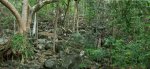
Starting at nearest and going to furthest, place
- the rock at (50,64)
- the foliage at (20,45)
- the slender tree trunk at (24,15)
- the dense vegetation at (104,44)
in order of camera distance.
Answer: the dense vegetation at (104,44), the foliage at (20,45), the slender tree trunk at (24,15), the rock at (50,64)

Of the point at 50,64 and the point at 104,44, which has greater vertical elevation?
the point at 104,44

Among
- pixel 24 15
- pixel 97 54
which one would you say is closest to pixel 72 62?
pixel 97 54

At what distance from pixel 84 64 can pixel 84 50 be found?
1.41 metres

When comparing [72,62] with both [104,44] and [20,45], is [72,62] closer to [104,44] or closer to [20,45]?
[104,44]

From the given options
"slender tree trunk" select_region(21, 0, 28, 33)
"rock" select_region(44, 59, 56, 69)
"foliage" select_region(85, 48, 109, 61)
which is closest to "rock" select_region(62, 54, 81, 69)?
"rock" select_region(44, 59, 56, 69)

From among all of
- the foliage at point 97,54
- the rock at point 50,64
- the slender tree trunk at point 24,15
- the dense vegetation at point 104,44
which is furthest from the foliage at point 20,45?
the foliage at point 97,54

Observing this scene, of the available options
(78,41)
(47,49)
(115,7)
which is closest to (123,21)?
(115,7)

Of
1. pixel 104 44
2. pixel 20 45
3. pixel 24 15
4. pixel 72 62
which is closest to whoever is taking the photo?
pixel 20 45

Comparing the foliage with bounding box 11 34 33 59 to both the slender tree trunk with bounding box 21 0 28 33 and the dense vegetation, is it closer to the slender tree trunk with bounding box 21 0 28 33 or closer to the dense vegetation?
the dense vegetation

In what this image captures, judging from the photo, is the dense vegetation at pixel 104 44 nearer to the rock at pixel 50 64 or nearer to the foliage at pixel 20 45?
the foliage at pixel 20 45

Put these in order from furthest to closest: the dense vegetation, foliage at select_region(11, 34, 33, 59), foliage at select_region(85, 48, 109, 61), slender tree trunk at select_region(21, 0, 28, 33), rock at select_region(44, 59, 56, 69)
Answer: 1. rock at select_region(44, 59, 56, 69)
2. foliage at select_region(85, 48, 109, 61)
3. slender tree trunk at select_region(21, 0, 28, 33)
4. foliage at select_region(11, 34, 33, 59)
5. the dense vegetation

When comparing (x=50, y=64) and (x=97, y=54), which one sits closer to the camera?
(x=97, y=54)

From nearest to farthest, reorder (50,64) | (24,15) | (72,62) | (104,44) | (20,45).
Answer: (20,45) → (24,15) → (72,62) → (50,64) → (104,44)

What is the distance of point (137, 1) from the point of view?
932 centimetres
